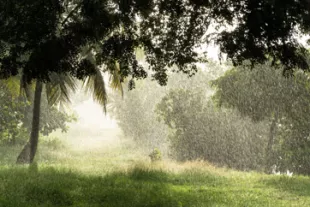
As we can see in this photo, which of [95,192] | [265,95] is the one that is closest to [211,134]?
[265,95]

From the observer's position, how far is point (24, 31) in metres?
8.62

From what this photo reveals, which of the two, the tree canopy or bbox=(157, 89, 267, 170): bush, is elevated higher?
the tree canopy

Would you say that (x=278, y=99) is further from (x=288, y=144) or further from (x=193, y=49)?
(x=193, y=49)

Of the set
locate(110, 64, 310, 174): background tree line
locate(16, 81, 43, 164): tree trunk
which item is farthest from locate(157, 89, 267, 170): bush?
locate(16, 81, 43, 164): tree trunk

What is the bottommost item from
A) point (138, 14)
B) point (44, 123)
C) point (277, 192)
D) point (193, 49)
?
point (277, 192)

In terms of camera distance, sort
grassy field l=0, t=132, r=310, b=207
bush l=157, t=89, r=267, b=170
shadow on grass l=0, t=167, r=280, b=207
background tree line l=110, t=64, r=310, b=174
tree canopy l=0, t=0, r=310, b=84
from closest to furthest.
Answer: tree canopy l=0, t=0, r=310, b=84 → shadow on grass l=0, t=167, r=280, b=207 → grassy field l=0, t=132, r=310, b=207 → background tree line l=110, t=64, r=310, b=174 → bush l=157, t=89, r=267, b=170

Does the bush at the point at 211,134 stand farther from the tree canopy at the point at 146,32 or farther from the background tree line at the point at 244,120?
the tree canopy at the point at 146,32

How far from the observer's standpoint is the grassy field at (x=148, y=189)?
10.4m

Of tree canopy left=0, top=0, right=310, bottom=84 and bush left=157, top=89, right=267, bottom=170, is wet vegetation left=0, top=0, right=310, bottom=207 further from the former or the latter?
bush left=157, top=89, right=267, bottom=170

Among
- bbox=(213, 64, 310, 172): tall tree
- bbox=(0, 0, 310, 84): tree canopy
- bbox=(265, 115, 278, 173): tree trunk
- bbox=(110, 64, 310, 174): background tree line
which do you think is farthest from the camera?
bbox=(265, 115, 278, 173): tree trunk

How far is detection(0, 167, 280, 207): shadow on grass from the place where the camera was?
33.6ft

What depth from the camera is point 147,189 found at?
12234 mm

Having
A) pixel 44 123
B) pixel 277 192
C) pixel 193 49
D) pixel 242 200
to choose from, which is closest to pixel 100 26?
pixel 193 49

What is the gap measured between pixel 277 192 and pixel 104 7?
9944 millimetres
